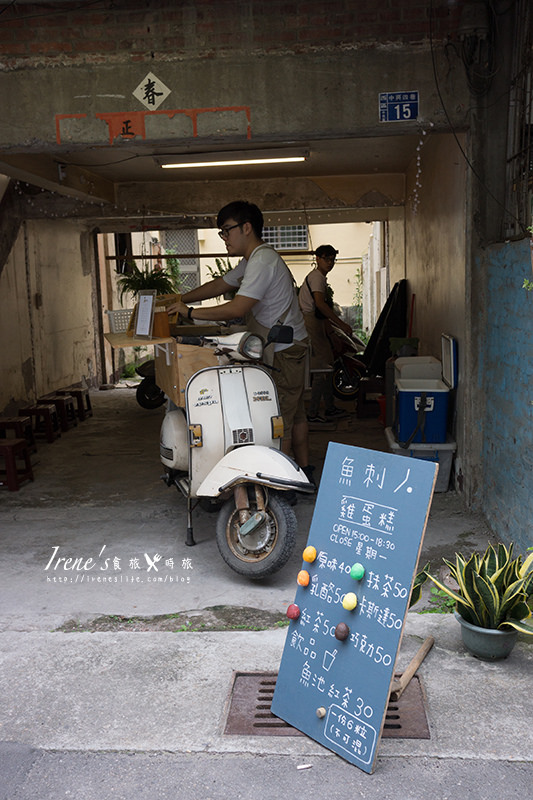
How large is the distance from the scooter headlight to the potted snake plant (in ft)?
5.83

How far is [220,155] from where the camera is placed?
7.75 metres

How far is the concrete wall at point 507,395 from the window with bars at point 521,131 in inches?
9.4

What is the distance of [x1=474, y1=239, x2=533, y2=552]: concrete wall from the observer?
3658 mm

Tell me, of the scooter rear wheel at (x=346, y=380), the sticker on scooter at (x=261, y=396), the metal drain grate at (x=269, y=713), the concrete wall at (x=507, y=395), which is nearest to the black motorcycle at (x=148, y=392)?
the scooter rear wheel at (x=346, y=380)

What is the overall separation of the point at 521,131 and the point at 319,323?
420cm

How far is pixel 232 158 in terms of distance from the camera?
788 centimetres

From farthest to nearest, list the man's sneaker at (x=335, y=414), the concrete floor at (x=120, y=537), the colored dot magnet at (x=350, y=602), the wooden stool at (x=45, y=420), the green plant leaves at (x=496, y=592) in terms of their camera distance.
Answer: the man's sneaker at (x=335, y=414) → the wooden stool at (x=45, y=420) → the concrete floor at (x=120, y=537) → the green plant leaves at (x=496, y=592) → the colored dot magnet at (x=350, y=602)

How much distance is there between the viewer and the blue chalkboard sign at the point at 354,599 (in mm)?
2314

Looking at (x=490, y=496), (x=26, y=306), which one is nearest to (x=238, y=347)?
(x=490, y=496)

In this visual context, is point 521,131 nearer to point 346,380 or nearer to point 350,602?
point 350,602

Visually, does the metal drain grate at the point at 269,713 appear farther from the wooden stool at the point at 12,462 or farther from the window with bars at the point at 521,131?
the wooden stool at the point at 12,462

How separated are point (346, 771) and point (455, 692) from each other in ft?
2.00

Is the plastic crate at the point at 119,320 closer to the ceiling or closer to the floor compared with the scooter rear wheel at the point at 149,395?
closer to the ceiling

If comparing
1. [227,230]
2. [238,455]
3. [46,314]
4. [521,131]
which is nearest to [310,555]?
[238,455]
